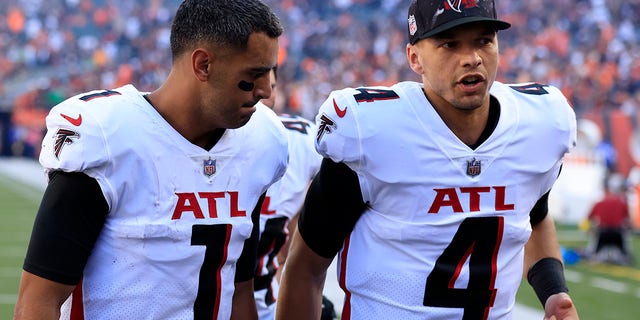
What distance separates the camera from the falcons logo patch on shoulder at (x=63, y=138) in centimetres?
246

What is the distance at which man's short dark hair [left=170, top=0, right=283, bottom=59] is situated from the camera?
8.38 ft

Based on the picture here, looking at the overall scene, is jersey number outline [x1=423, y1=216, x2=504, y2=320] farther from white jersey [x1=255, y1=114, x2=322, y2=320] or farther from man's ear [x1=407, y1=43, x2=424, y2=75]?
white jersey [x1=255, y1=114, x2=322, y2=320]

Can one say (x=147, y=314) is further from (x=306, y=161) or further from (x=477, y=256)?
(x=306, y=161)

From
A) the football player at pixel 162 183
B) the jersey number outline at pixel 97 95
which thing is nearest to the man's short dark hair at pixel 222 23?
the football player at pixel 162 183

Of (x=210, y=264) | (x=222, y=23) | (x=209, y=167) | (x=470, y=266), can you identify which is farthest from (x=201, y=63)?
(x=470, y=266)

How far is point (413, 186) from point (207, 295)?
2.06 ft

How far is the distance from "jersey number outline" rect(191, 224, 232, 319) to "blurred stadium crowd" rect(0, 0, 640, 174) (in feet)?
56.7

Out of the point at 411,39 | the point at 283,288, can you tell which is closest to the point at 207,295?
the point at 283,288

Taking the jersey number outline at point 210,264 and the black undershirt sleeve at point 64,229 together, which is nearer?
the black undershirt sleeve at point 64,229

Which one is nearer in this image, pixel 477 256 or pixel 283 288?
pixel 477 256

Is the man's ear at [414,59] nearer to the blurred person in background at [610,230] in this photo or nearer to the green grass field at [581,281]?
the green grass field at [581,281]

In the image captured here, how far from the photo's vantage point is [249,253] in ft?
9.36

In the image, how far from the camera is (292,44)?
85.6 ft

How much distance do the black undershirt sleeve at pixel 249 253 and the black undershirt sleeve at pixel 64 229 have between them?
504mm
